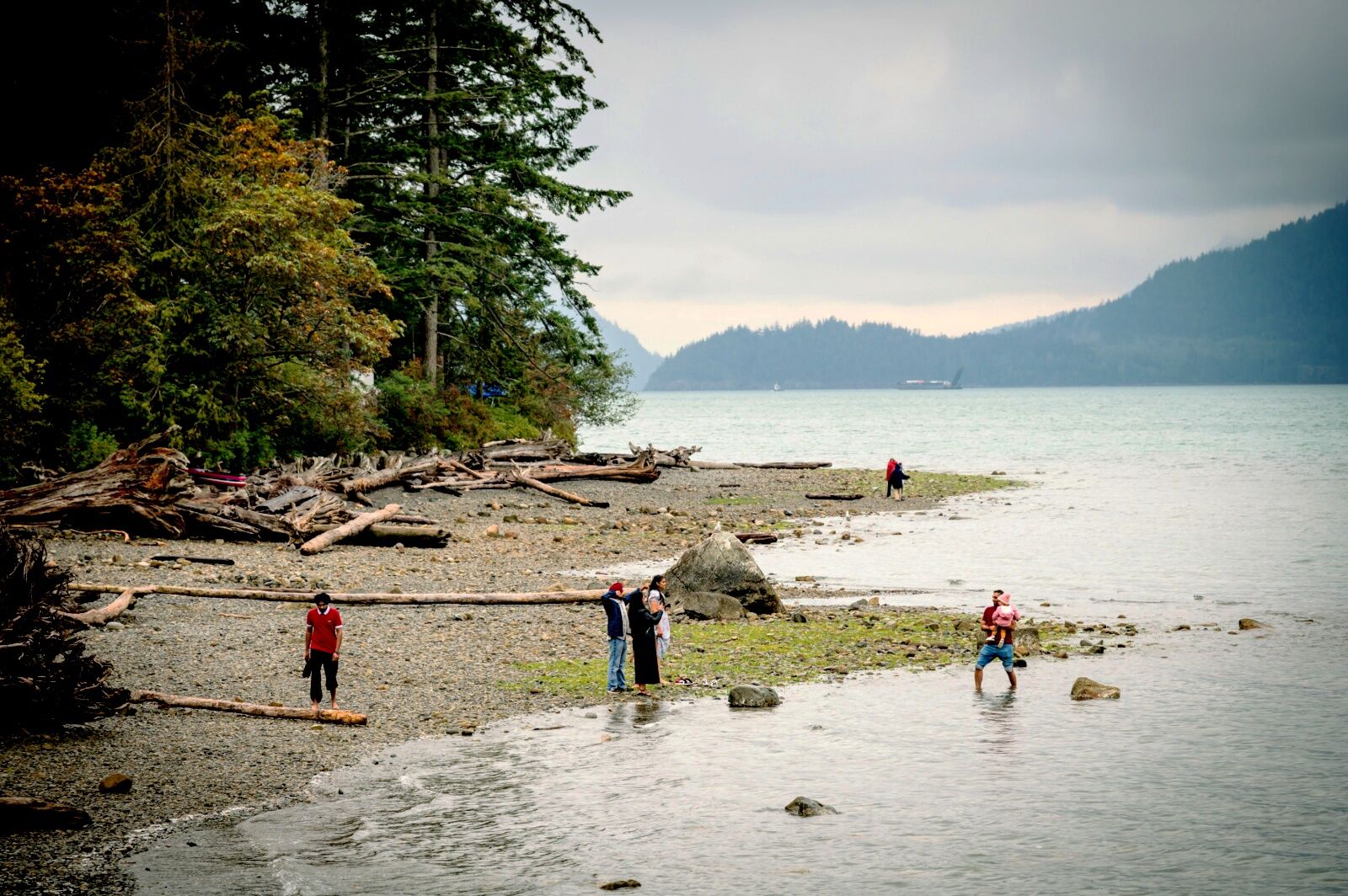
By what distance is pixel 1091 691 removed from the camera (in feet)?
56.9

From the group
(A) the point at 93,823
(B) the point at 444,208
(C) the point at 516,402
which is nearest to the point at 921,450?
(C) the point at 516,402

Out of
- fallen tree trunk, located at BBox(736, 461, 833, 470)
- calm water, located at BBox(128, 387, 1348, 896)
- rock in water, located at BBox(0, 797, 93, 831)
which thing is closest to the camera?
rock in water, located at BBox(0, 797, 93, 831)

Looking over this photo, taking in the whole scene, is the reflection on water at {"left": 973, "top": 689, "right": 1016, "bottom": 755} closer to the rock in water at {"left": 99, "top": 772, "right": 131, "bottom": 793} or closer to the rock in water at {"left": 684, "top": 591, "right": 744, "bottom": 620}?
the rock in water at {"left": 684, "top": 591, "right": 744, "bottom": 620}

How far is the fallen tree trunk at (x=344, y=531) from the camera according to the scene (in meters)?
26.5

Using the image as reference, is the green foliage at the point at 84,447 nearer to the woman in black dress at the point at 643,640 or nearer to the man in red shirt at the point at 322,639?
the man in red shirt at the point at 322,639

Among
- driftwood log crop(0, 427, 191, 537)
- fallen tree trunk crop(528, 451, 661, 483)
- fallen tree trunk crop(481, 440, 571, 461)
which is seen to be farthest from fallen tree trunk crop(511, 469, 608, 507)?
driftwood log crop(0, 427, 191, 537)

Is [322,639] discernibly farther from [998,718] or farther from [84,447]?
[84,447]

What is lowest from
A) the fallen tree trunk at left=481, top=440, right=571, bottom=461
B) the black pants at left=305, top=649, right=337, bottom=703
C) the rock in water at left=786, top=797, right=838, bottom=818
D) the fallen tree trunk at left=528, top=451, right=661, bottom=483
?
the rock in water at left=786, top=797, right=838, bottom=818

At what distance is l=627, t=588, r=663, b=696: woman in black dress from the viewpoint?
16.7 metres

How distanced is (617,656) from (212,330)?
68.3ft

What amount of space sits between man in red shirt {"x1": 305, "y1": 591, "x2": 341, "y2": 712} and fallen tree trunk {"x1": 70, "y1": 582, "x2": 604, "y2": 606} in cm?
670

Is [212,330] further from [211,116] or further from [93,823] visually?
[93,823]

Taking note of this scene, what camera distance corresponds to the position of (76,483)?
85.1 feet

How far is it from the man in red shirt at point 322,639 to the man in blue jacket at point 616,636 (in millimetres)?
3749
